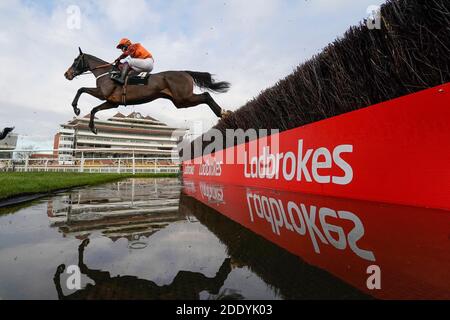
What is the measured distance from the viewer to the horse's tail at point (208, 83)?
7.57 meters

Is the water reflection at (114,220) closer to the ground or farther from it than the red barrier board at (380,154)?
closer to the ground

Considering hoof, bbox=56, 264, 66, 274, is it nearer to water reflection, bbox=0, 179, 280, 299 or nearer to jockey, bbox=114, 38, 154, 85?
water reflection, bbox=0, 179, 280, 299

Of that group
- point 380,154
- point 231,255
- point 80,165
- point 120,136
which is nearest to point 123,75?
point 380,154

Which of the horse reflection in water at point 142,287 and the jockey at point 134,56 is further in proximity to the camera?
the jockey at point 134,56

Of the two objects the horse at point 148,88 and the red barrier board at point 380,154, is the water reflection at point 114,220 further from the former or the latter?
the horse at point 148,88

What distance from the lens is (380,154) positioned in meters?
3.09

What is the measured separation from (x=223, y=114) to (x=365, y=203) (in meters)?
4.61

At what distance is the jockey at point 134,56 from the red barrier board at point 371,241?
221 inches

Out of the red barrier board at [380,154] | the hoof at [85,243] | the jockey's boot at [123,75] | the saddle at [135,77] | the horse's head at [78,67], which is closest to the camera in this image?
the hoof at [85,243]

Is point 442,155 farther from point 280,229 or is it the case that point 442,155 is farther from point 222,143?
point 222,143

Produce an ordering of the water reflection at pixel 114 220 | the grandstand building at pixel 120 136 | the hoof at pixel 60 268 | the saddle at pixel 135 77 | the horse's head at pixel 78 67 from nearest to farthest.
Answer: the hoof at pixel 60 268 → the water reflection at pixel 114 220 → the saddle at pixel 135 77 → the horse's head at pixel 78 67 → the grandstand building at pixel 120 136

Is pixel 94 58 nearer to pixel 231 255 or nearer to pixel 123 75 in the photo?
pixel 123 75

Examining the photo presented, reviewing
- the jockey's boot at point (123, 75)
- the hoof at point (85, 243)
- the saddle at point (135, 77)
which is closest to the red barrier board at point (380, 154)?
the hoof at point (85, 243)
